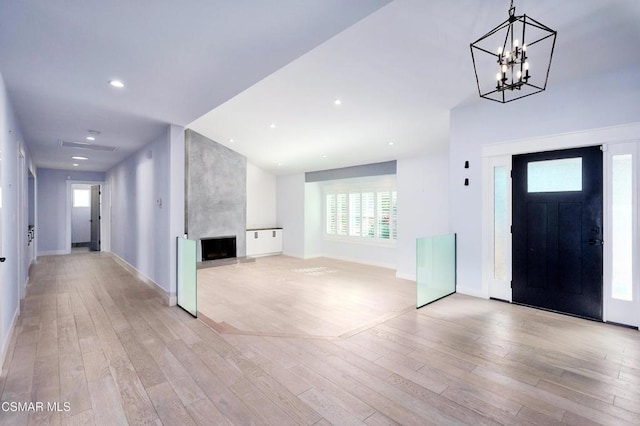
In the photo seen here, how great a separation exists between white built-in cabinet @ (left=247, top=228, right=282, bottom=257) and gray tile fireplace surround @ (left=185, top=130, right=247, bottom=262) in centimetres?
100

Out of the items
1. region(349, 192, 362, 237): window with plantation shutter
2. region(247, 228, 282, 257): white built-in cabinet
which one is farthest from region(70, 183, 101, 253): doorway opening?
region(349, 192, 362, 237): window with plantation shutter

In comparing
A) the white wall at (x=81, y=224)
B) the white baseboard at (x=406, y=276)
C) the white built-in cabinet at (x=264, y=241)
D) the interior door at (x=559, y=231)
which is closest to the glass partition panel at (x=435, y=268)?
the interior door at (x=559, y=231)

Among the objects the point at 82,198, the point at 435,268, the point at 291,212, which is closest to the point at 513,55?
the point at 435,268

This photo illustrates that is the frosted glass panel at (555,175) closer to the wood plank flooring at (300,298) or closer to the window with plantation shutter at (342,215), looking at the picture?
the wood plank flooring at (300,298)

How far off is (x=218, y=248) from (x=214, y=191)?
1368 millimetres

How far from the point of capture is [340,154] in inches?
279

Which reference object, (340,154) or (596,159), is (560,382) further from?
(340,154)

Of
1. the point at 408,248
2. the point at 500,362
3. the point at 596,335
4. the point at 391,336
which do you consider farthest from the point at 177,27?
the point at 408,248

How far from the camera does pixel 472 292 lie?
4.64 meters

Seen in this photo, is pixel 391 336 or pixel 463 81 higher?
pixel 463 81

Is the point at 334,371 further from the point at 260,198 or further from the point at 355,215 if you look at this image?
the point at 260,198

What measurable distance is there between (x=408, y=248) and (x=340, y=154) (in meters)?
2.56

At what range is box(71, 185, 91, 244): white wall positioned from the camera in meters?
11.4

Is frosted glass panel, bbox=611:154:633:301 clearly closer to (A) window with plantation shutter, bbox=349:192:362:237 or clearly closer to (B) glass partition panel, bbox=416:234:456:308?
(B) glass partition panel, bbox=416:234:456:308
